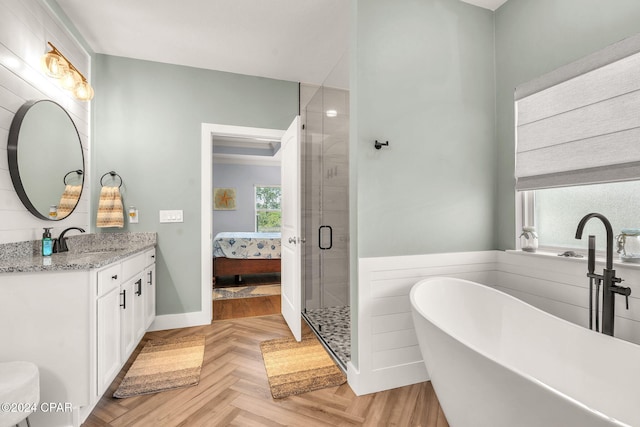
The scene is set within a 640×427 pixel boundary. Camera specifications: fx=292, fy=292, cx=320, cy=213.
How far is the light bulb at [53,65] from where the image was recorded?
1957 mm

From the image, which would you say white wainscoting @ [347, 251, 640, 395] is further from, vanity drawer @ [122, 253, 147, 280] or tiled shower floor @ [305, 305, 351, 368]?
vanity drawer @ [122, 253, 147, 280]

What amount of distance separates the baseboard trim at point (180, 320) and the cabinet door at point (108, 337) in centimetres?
108

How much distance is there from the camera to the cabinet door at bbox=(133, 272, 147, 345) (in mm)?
2242

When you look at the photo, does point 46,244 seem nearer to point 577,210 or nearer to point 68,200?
point 68,200

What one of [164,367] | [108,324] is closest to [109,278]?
[108,324]

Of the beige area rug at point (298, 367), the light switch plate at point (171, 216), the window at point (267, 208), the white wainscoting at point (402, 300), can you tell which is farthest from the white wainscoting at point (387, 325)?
the window at point (267, 208)

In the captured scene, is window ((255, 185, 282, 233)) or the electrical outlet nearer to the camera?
the electrical outlet

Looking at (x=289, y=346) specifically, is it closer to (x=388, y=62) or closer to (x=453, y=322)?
(x=453, y=322)

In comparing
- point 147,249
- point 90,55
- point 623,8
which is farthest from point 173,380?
point 623,8

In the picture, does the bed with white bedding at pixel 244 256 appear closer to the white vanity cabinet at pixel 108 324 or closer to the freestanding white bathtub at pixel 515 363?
the white vanity cabinet at pixel 108 324

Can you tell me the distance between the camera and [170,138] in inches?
117

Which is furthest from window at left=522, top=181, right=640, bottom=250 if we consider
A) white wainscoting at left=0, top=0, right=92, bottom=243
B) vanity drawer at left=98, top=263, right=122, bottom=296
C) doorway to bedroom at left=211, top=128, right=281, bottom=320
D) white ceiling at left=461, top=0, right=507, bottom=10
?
white wainscoting at left=0, top=0, right=92, bottom=243

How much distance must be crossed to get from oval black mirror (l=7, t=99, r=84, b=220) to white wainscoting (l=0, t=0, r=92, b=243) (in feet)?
0.14

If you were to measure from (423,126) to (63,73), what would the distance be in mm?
2552
